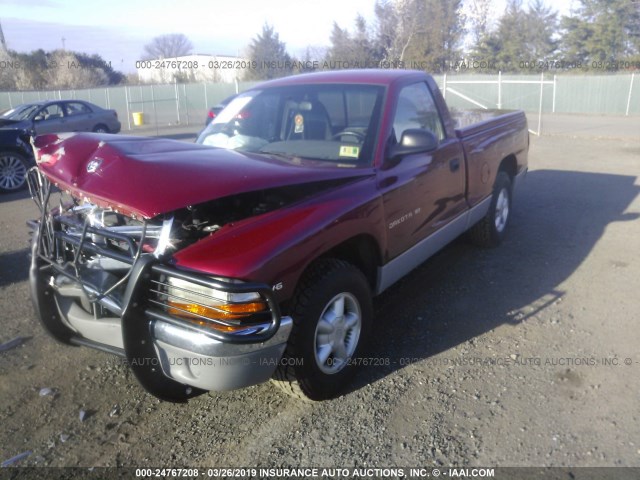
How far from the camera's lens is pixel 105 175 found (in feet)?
9.04

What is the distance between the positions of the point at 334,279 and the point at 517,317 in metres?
1.98

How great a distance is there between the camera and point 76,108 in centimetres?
1580

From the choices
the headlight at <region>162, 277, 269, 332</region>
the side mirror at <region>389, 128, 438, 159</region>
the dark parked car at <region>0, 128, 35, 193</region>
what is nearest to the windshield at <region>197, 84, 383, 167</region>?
the side mirror at <region>389, 128, 438, 159</region>

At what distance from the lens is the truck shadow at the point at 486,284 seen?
155 inches

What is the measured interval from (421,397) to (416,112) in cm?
225

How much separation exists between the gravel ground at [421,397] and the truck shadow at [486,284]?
0.02 m

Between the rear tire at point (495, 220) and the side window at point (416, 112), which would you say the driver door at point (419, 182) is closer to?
the side window at point (416, 112)

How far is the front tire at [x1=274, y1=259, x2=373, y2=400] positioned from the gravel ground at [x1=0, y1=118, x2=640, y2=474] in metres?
0.19

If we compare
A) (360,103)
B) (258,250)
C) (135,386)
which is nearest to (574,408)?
(258,250)

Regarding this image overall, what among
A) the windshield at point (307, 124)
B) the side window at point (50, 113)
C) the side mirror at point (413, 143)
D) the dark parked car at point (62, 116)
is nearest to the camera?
the side mirror at point (413, 143)

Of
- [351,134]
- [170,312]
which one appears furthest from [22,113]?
[170,312]

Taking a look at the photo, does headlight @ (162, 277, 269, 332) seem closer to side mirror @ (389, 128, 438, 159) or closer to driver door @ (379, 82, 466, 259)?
driver door @ (379, 82, 466, 259)

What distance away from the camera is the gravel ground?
282cm

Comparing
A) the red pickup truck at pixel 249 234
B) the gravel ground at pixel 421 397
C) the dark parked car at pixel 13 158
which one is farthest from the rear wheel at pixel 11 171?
the red pickup truck at pixel 249 234
